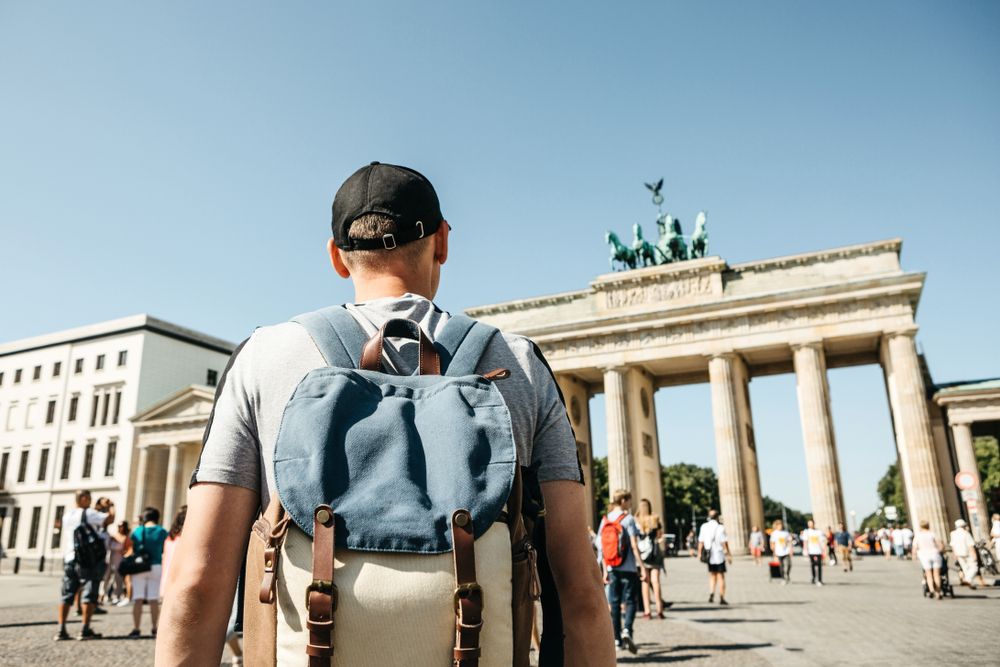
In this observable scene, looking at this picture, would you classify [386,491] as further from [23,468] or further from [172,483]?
[23,468]

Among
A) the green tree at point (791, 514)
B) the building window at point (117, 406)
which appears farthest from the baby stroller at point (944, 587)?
the green tree at point (791, 514)

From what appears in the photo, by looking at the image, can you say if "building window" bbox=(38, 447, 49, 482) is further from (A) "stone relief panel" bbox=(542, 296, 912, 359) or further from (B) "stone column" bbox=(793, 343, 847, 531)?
(B) "stone column" bbox=(793, 343, 847, 531)

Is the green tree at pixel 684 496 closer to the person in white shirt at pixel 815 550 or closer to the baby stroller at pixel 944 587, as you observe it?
the person in white shirt at pixel 815 550

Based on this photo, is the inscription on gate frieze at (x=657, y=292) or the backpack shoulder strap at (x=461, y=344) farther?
the inscription on gate frieze at (x=657, y=292)

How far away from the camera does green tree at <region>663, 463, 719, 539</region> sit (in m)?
80.1

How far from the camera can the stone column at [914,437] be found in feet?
106

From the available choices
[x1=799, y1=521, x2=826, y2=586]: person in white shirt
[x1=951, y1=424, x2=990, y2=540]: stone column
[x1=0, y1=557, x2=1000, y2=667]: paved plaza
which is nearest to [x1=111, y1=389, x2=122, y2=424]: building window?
[x1=0, y1=557, x2=1000, y2=667]: paved plaza

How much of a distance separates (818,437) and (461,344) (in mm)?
37804

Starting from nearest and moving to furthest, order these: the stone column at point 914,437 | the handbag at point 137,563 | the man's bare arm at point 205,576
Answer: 1. the man's bare arm at point 205,576
2. the handbag at point 137,563
3. the stone column at point 914,437

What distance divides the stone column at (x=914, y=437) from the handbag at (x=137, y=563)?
105 feet

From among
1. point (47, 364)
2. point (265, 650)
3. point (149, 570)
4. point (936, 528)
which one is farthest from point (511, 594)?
point (47, 364)

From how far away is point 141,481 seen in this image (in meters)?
50.8

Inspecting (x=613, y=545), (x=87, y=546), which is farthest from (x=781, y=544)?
(x=87, y=546)

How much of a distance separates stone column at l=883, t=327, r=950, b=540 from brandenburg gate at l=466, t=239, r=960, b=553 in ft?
0.18
